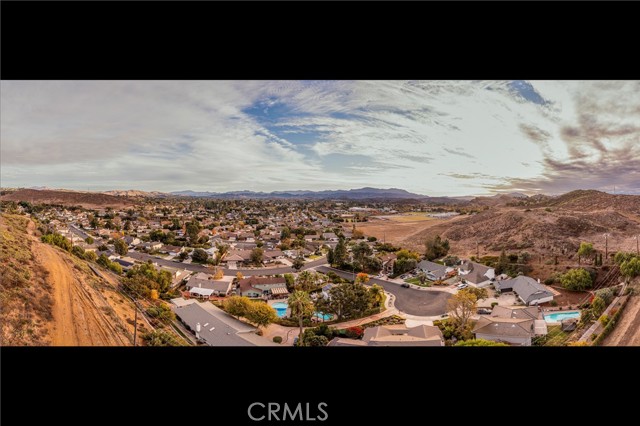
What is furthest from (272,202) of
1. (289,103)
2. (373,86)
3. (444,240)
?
(444,240)

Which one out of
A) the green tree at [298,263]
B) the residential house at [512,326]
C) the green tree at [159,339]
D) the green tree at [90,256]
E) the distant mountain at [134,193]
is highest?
the distant mountain at [134,193]

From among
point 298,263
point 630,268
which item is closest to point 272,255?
point 298,263

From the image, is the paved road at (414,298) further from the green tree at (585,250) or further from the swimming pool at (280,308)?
the green tree at (585,250)

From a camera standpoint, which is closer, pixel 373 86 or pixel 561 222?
pixel 373 86

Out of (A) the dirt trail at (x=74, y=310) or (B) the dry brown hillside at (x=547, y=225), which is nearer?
(A) the dirt trail at (x=74, y=310)

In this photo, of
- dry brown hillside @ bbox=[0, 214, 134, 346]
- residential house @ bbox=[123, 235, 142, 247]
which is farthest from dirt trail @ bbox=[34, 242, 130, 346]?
residential house @ bbox=[123, 235, 142, 247]

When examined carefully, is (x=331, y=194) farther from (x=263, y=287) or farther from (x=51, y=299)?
(x=51, y=299)

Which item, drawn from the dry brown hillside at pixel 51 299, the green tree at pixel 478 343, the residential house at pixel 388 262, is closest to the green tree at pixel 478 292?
the green tree at pixel 478 343
